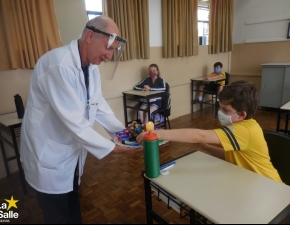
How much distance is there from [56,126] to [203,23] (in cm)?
485

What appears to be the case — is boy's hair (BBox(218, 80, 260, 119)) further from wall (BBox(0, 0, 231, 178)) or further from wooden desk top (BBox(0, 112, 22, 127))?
wooden desk top (BBox(0, 112, 22, 127))

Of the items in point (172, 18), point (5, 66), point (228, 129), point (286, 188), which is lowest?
point (286, 188)

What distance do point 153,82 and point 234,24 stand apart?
3.14 meters

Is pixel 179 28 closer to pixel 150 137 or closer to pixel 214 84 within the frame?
pixel 214 84

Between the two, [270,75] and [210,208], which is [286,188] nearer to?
[210,208]

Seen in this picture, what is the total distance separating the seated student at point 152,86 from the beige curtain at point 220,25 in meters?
2.00

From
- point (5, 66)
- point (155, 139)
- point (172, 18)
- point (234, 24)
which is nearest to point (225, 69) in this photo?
point (234, 24)

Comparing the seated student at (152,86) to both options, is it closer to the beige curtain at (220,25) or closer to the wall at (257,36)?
the beige curtain at (220,25)

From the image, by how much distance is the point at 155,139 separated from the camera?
3.26 ft

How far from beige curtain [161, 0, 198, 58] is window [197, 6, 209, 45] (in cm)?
55

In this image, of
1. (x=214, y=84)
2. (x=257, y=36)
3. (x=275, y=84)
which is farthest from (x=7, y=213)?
(x=257, y=36)

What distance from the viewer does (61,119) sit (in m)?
1.08

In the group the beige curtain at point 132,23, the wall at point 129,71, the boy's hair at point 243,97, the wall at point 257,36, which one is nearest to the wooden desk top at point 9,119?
the wall at point 129,71

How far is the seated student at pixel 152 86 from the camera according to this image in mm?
3632
